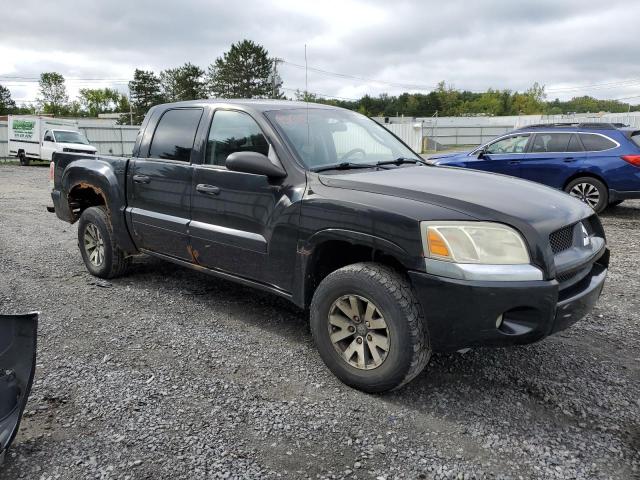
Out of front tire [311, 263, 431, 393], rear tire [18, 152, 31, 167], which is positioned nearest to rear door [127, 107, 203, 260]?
front tire [311, 263, 431, 393]

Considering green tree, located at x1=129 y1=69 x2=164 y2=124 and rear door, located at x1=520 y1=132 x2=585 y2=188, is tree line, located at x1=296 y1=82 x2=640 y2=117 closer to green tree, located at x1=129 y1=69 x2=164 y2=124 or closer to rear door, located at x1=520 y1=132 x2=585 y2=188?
green tree, located at x1=129 y1=69 x2=164 y2=124

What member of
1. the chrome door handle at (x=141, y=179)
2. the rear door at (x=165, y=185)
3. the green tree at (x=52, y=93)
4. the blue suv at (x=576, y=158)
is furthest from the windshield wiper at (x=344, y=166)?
the green tree at (x=52, y=93)

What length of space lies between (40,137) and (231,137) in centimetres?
2293

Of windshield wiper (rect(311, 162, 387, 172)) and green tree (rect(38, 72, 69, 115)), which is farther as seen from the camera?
green tree (rect(38, 72, 69, 115))

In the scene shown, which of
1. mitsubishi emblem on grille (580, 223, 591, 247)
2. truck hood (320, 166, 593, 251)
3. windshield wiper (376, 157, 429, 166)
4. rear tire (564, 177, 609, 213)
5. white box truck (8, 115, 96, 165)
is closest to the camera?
truck hood (320, 166, 593, 251)

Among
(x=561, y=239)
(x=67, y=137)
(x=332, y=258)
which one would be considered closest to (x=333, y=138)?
(x=332, y=258)

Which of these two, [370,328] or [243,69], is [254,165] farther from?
[243,69]

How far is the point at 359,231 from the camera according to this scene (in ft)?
9.84

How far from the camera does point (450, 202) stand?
9.27 ft

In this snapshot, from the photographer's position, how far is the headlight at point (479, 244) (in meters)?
2.67

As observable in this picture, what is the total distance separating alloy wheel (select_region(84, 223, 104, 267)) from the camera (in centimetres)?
534

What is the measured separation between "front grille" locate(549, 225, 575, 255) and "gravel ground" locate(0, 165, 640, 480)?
892 mm

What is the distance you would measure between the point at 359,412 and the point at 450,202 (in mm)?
1289

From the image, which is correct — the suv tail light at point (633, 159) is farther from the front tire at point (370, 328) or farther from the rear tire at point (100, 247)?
the rear tire at point (100, 247)
